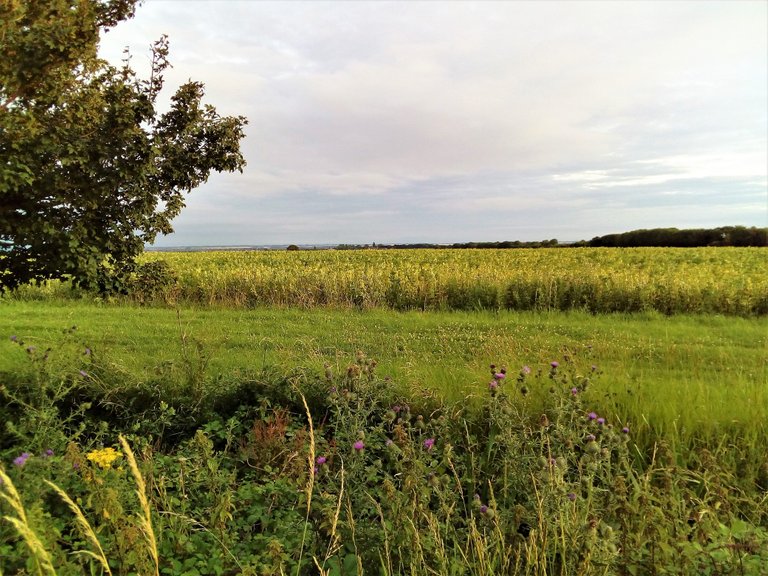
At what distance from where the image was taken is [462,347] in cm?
671

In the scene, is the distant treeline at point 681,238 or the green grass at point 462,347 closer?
the green grass at point 462,347

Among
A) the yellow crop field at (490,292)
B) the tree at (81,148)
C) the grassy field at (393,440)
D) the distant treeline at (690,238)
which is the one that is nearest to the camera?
the grassy field at (393,440)

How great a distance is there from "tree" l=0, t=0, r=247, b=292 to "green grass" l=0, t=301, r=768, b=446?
1.07 m

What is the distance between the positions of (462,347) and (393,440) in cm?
355

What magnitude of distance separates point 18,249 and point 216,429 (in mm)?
2808

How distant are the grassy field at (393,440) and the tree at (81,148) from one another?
75 centimetres

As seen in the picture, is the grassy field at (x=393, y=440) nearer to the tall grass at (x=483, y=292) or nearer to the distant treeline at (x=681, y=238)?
the tall grass at (x=483, y=292)

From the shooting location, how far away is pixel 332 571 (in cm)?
227

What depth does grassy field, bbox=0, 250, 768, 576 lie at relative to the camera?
2176 millimetres

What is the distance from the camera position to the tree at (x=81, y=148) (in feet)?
13.6

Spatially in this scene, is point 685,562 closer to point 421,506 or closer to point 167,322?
point 421,506

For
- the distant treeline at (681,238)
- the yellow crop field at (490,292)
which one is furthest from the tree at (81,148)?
the distant treeline at (681,238)

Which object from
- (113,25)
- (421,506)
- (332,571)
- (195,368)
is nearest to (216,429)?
(195,368)

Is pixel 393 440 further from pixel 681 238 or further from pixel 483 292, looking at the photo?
pixel 681 238
